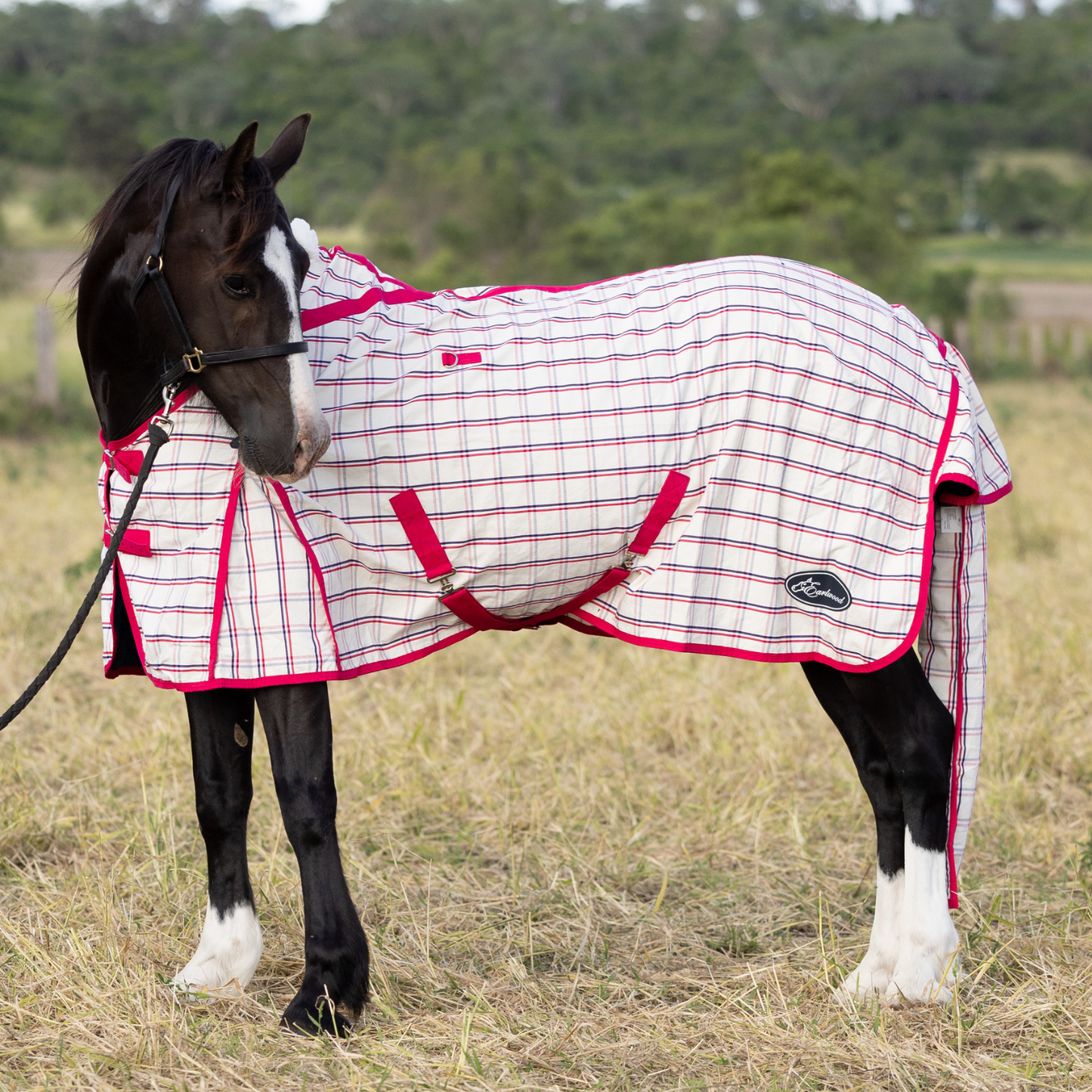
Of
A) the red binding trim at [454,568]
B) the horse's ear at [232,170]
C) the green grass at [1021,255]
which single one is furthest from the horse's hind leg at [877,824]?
the green grass at [1021,255]

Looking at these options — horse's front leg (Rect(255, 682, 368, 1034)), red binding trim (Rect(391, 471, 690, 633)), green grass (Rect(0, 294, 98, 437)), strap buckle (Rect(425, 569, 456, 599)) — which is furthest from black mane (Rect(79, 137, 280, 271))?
green grass (Rect(0, 294, 98, 437))

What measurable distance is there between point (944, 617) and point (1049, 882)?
918 mm

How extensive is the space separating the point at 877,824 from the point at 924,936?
10.8 inches

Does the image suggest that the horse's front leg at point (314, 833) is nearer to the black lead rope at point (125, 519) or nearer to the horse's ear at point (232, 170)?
the black lead rope at point (125, 519)

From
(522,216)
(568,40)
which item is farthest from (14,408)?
(568,40)

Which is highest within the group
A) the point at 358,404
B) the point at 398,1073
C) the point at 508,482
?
the point at 358,404

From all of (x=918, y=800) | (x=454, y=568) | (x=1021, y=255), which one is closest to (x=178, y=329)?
(x=454, y=568)

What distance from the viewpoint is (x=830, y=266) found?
16734 millimetres

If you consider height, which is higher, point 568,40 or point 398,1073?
point 568,40

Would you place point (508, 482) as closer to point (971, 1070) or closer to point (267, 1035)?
point (267, 1035)

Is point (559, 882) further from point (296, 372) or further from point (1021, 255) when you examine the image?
point (1021, 255)

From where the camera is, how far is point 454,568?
2410 mm

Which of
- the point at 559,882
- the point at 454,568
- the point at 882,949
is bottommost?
the point at 559,882

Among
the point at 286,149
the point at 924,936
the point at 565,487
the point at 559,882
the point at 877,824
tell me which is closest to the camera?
the point at 286,149
